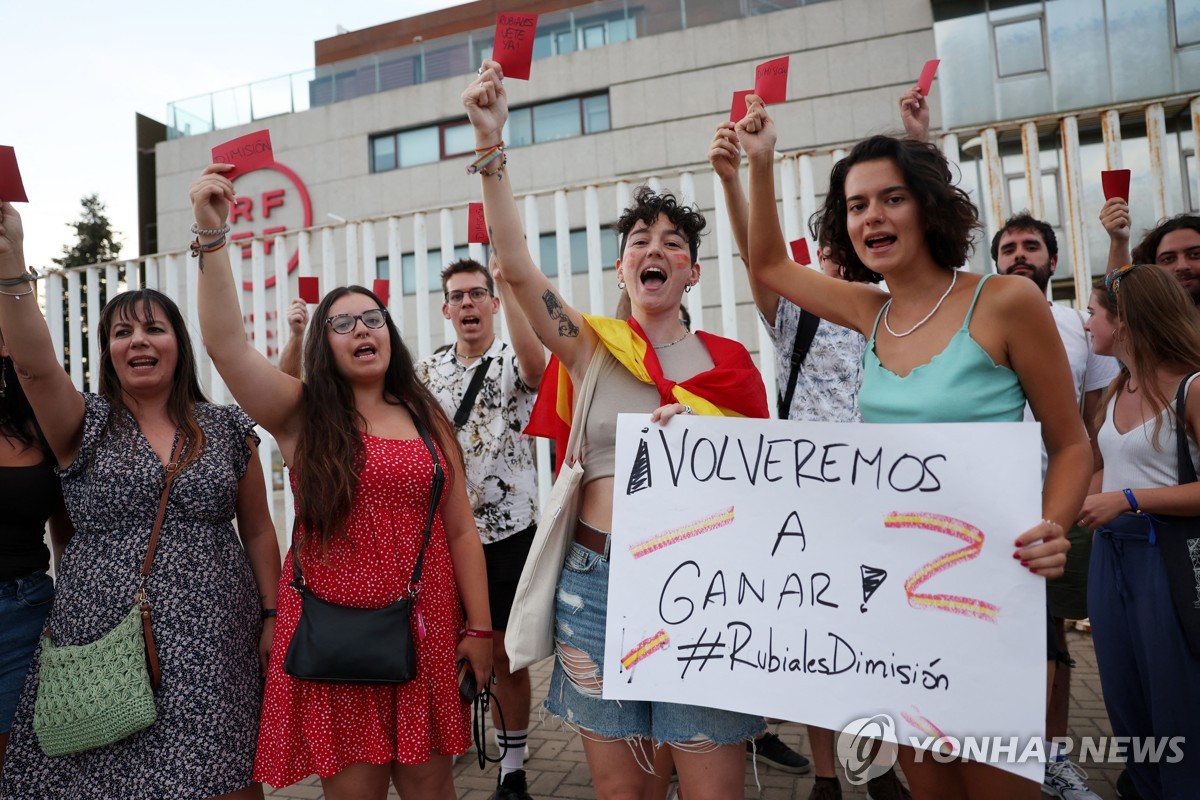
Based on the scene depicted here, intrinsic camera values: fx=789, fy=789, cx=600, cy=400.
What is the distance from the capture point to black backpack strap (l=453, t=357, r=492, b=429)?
12.7ft

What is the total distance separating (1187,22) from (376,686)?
17.1 metres

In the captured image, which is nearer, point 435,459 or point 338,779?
point 338,779

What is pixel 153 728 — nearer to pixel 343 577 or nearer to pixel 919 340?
pixel 343 577

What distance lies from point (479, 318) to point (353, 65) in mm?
19844

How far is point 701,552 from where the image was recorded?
2.04 meters

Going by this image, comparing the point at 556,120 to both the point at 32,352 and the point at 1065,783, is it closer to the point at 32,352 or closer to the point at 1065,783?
the point at 32,352

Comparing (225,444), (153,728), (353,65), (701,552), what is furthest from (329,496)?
(353,65)

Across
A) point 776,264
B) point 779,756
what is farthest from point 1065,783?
point 776,264

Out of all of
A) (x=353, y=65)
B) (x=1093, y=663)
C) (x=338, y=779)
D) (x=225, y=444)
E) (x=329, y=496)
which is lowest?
(x=1093, y=663)

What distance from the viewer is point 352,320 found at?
262 centimetres

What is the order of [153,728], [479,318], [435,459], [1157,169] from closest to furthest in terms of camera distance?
[153,728] → [435,459] → [479,318] → [1157,169]

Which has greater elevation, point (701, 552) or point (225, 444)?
point (225, 444)

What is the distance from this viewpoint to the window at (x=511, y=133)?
62.0ft
